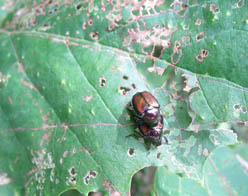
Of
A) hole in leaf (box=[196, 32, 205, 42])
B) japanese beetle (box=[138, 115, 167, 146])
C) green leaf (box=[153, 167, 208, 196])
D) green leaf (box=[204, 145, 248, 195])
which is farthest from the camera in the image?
green leaf (box=[204, 145, 248, 195])

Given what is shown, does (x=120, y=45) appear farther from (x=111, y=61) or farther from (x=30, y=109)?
(x=30, y=109)

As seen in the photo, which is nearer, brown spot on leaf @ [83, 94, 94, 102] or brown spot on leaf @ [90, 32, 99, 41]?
brown spot on leaf @ [83, 94, 94, 102]

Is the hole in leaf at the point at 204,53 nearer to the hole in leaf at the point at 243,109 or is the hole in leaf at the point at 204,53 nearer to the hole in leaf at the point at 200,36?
the hole in leaf at the point at 200,36

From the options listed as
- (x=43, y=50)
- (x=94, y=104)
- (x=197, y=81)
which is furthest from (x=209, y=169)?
(x=43, y=50)

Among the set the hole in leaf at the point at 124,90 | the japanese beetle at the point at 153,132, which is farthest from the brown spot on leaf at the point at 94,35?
the japanese beetle at the point at 153,132

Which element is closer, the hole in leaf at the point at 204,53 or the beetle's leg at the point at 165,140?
the hole in leaf at the point at 204,53

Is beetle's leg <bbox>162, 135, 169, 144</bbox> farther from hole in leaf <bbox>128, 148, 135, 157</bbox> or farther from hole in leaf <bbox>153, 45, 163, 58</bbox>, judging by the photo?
hole in leaf <bbox>153, 45, 163, 58</bbox>

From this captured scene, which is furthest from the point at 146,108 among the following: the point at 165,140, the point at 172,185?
the point at 172,185

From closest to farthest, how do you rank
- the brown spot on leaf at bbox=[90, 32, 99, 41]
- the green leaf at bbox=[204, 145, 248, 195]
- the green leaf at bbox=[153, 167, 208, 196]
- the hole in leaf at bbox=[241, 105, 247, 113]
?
1. the hole in leaf at bbox=[241, 105, 247, 113]
2. the brown spot on leaf at bbox=[90, 32, 99, 41]
3. the green leaf at bbox=[153, 167, 208, 196]
4. the green leaf at bbox=[204, 145, 248, 195]

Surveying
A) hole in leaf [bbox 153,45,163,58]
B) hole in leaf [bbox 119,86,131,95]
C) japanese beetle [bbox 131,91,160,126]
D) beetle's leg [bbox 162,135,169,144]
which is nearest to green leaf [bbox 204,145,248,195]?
beetle's leg [bbox 162,135,169,144]
